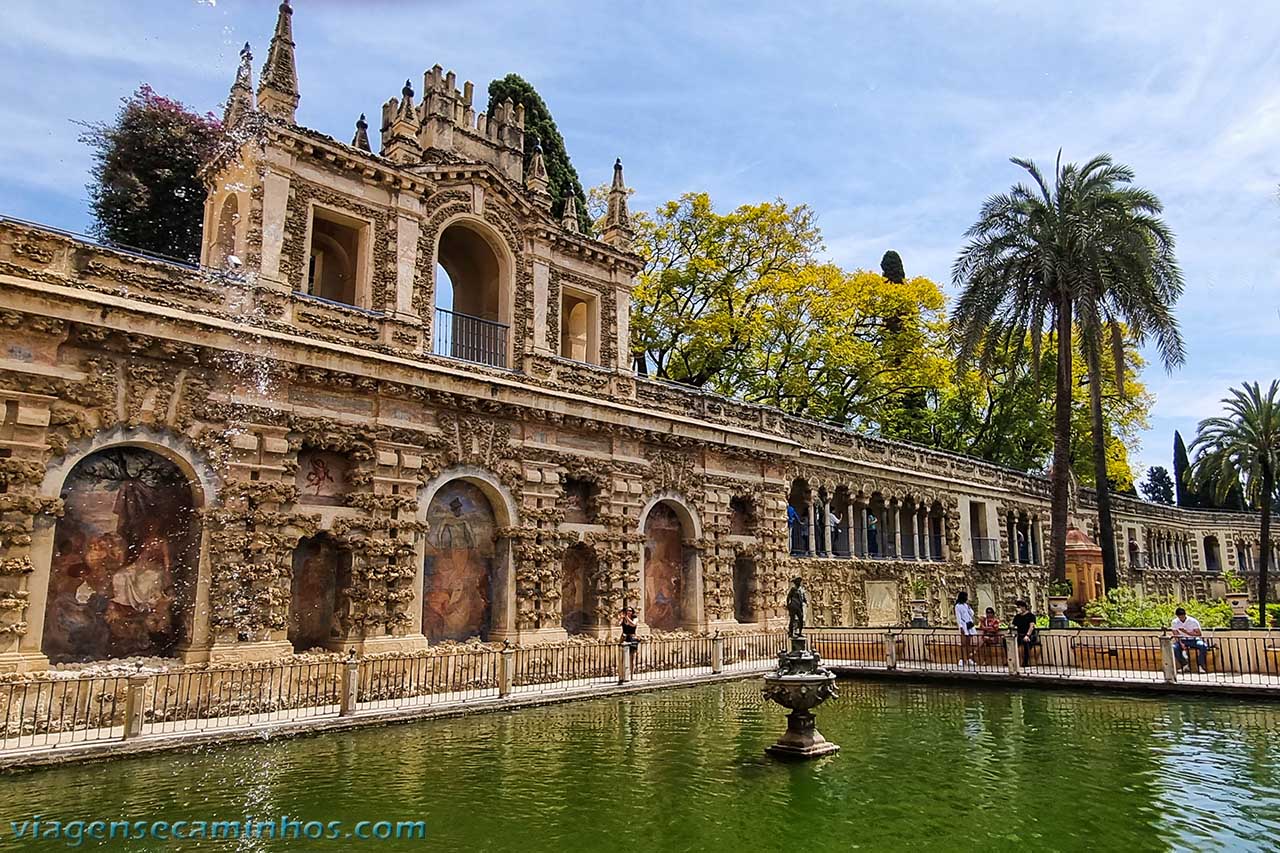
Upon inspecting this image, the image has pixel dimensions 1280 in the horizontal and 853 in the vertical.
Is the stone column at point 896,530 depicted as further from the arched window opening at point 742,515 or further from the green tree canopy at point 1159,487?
the green tree canopy at point 1159,487

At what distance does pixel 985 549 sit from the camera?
38.6m

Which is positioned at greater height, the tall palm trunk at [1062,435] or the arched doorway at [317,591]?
the tall palm trunk at [1062,435]

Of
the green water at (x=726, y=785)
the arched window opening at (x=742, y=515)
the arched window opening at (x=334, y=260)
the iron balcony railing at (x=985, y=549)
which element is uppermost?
the arched window opening at (x=334, y=260)

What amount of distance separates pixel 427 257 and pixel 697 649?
1178 cm

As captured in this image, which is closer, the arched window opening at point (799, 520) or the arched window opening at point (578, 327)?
the arched window opening at point (578, 327)

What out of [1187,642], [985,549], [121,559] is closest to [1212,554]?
[985,549]

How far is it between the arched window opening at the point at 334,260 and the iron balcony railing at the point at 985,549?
29159 millimetres

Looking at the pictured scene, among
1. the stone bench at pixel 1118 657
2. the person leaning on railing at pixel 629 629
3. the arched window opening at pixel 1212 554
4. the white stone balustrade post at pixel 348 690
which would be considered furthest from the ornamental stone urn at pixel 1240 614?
the arched window opening at pixel 1212 554

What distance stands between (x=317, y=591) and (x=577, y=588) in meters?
7.11

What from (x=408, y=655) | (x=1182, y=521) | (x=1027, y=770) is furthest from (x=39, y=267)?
(x=1182, y=521)

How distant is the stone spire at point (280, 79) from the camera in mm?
18188

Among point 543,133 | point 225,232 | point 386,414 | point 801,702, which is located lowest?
point 801,702

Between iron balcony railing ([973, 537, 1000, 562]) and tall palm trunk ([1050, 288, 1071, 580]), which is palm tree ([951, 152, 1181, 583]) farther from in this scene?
iron balcony railing ([973, 537, 1000, 562])

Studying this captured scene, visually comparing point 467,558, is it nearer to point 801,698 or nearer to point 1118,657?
point 801,698
